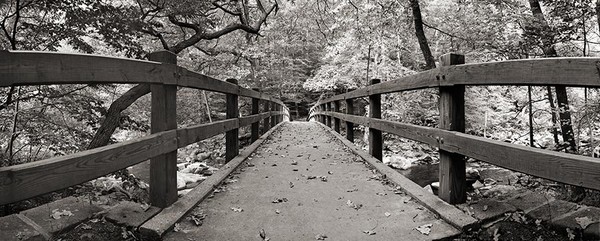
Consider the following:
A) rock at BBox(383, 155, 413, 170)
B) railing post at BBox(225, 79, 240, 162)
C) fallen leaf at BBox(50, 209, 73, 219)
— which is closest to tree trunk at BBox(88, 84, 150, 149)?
railing post at BBox(225, 79, 240, 162)

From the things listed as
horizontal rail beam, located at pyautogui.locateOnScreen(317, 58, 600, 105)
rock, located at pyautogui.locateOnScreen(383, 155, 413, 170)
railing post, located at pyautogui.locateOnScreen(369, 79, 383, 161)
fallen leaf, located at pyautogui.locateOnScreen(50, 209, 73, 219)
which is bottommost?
rock, located at pyautogui.locateOnScreen(383, 155, 413, 170)

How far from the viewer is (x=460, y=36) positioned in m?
7.80

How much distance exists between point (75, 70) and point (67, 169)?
0.51 metres

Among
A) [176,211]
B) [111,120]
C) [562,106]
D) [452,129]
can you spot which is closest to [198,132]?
[176,211]

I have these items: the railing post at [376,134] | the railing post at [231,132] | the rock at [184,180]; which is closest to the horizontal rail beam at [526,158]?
the railing post at [376,134]

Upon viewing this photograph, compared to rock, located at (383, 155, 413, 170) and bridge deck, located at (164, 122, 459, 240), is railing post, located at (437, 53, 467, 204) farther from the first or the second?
rock, located at (383, 155, 413, 170)

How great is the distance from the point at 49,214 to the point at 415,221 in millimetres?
2441

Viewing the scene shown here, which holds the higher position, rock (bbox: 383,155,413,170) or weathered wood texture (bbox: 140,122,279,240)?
weathered wood texture (bbox: 140,122,279,240)

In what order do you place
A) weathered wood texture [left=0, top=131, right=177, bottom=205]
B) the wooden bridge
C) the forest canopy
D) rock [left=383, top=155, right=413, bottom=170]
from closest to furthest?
weathered wood texture [left=0, top=131, right=177, bottom=205]
the wooden bridge
the forest canopy
rock [left=383, top=155, right=413, bottom=170]

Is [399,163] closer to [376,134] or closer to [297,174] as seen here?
[376,134]

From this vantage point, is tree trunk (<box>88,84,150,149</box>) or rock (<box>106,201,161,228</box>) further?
tree trunk (<box>88,84,150,149</box>)

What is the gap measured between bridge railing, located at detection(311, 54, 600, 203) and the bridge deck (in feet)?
1.66

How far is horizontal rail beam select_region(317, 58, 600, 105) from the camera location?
1694mm

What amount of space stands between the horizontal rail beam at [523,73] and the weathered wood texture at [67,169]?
2.34m
